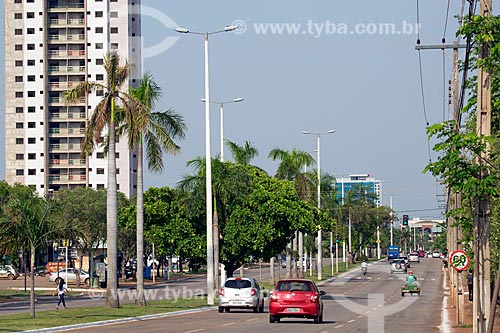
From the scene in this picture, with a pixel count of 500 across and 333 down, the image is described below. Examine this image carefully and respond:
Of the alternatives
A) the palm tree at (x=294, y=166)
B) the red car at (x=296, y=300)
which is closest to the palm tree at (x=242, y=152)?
the palm tree at (x=294, y=166)

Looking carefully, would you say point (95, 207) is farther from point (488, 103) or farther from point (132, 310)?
point (488, 103)

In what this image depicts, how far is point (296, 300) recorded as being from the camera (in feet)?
120

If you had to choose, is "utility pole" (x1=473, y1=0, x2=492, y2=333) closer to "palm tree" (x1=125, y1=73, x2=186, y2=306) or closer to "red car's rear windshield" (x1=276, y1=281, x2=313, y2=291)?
"red car's rear windshield" (x1=276, y1=281, x2=313, y2=291)

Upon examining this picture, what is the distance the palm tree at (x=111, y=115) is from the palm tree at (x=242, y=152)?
2239 centimetres

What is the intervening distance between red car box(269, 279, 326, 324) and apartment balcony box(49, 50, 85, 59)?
106282 mm

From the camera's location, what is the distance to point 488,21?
54.1 ft

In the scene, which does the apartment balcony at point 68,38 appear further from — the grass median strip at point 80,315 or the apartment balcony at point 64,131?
the grass median strip at point 80,315

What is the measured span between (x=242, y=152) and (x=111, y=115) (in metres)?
24.5

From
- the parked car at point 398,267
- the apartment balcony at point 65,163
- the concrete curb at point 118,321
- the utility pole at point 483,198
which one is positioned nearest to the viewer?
the utility pole at point 483,198

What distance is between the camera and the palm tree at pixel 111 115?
45.5 m

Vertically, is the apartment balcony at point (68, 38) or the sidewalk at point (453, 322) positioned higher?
the apartment balcony at point (68, 38)

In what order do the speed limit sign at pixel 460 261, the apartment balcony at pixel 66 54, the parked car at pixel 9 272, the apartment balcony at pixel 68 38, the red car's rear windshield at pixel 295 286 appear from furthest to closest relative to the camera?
1. the apartment balcony at pixel 68 38
2. the apartment balcony at pixel 66 54
3. the parked car at pixel 9 272
4. the red car's rear windshield at pixel 295 286
5. the speed limit sign at pixel 460 261

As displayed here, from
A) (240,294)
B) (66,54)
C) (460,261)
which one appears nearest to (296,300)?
(460,261)

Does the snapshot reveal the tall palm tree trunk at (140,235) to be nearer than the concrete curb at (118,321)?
No
